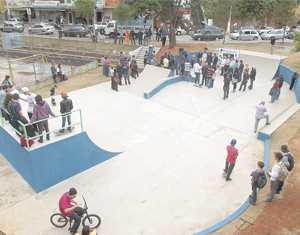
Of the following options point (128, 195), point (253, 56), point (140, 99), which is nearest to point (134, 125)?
point (140, 99)

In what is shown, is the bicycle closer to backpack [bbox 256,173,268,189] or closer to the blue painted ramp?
the blue painted ramp

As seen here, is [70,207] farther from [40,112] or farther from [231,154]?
[231,154]

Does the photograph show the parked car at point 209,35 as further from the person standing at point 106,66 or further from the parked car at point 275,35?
the person standing at point 106,66

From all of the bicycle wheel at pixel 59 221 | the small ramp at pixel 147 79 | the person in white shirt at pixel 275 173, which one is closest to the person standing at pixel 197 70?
the small ramp at pixel 147 79

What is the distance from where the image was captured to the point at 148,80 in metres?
16.0

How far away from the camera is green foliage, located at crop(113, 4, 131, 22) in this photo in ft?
90.8

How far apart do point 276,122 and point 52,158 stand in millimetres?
8982

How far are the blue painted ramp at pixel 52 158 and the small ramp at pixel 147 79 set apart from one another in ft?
23.7

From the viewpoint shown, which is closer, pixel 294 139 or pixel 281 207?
pixel 281 207

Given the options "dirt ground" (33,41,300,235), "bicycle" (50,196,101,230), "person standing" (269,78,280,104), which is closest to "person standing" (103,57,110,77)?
"person standing" (269,78,280,104)

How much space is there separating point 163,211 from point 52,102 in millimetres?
9063

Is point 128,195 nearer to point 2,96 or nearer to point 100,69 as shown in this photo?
point 2,96

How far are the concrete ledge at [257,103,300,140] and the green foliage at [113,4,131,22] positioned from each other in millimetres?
20483

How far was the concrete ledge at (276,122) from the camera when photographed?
9.99 metres
